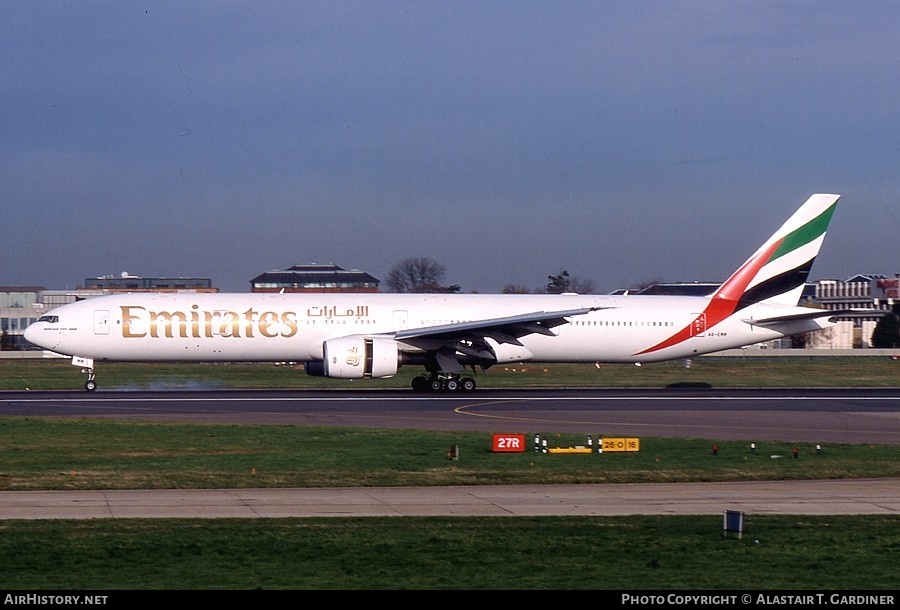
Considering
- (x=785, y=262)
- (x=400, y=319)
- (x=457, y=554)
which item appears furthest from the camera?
(x=785, y=262)

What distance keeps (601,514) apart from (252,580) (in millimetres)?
6161

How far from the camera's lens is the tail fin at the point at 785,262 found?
44531mm

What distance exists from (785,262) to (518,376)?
1392 cm

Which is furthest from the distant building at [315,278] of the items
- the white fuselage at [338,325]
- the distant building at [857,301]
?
the white fuselage at [338,325]

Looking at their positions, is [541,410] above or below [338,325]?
below

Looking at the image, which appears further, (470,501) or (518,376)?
(518,376)

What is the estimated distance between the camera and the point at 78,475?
1917cm

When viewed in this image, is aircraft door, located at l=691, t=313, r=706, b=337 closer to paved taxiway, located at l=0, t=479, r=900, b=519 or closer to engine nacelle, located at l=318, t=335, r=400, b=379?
engine nacelle, located at l=318, t=335, r=400, b=379

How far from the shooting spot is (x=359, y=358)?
3831 centimetres

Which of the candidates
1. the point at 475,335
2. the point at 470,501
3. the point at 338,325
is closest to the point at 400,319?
the point at 338,325

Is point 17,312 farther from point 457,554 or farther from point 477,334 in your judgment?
point 457,554

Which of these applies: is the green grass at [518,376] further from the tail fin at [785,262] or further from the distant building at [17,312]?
the distant building at [17,312]
